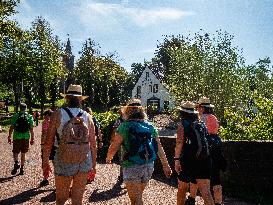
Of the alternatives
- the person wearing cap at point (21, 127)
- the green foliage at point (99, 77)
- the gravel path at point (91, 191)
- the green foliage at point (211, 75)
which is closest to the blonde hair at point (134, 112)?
the gravel path at point (91, 191)

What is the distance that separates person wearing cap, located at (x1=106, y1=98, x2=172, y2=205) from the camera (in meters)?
4.87

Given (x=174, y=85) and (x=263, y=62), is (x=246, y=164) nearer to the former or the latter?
(x=174, y=85)

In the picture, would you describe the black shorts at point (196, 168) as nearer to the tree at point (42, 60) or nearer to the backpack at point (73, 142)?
the backpack at point (73, 142)

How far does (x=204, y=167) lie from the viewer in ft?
18.9

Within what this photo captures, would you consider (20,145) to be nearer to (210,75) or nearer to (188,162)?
(188,162)

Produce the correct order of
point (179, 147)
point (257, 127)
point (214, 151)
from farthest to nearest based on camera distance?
1. point (257, 127)
2. point (214, 151)
3. point (179, 147)

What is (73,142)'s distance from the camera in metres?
4.90

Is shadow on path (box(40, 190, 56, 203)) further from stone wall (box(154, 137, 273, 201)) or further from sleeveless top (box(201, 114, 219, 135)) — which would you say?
stone wall (box(154, 137, 273, 201))

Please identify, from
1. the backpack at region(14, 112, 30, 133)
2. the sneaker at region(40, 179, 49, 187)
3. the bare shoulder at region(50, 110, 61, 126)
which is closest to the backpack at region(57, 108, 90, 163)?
the bare shoulder at region(50, 110, 61, 126)

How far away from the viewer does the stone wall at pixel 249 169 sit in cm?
838

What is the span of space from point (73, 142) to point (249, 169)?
5121mm

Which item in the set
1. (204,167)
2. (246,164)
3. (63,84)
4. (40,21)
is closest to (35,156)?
(246,164)

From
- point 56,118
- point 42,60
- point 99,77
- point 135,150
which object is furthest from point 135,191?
point 99,77

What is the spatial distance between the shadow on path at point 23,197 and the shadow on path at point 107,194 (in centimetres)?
118
